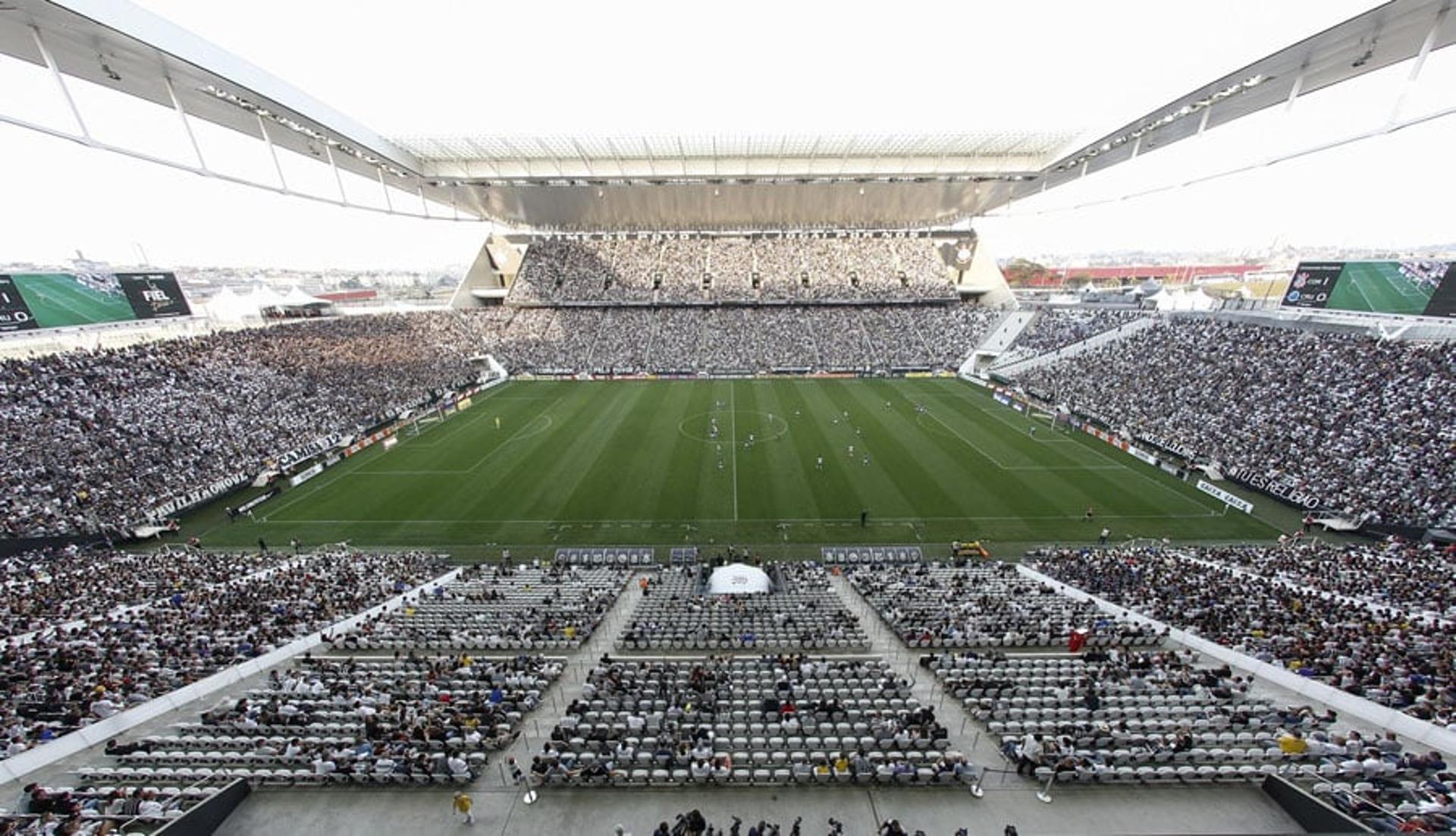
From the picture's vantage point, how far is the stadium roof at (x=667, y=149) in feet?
71.7

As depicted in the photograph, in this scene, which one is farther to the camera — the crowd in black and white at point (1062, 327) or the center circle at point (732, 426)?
the crowd in black and white at point (1062, 327)

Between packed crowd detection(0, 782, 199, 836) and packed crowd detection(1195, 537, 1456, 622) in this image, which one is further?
packed crowd detection(1195, 537, 1456, 622)

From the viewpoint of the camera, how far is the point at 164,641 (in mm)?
13719

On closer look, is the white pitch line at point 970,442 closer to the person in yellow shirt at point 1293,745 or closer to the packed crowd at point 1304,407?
the packed crowd at point 1304,407

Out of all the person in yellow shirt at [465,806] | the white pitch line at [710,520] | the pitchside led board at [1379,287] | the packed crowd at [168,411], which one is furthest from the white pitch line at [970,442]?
the packed crowd at [168,411]

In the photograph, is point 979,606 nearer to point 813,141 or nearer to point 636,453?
point 636,453

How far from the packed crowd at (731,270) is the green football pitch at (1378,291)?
1381 inches

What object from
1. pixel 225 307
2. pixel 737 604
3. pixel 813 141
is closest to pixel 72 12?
pixel 737 604

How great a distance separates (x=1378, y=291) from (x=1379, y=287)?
0.95 ft

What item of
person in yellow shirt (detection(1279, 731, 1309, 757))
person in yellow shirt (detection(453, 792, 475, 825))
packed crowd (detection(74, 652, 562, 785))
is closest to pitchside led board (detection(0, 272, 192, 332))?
packed crowd (detection(74, 652, 562, 785))

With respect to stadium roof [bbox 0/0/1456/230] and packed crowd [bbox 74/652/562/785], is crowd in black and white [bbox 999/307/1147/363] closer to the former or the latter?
stadium roof [bbox 0/0/1456/230]

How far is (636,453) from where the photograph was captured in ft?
114

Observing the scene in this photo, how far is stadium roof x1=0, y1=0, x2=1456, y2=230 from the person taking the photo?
21.8 meters

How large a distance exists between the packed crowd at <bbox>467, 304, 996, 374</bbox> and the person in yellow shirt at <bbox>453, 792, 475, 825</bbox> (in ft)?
162
